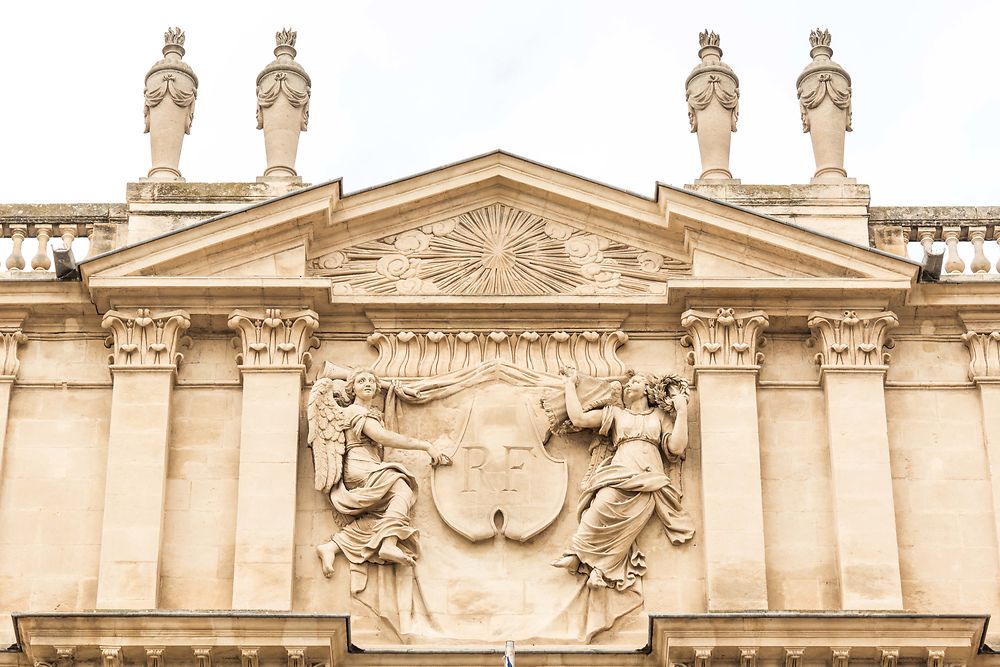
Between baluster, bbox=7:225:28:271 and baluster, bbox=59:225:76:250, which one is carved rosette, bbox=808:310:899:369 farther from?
baluster, bbox=7:225:28:271

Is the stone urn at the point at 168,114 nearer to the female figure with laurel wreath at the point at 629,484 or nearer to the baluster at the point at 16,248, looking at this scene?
the baluster at the point at 16,248

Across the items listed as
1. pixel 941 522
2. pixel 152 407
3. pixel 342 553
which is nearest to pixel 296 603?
pixel 342 553

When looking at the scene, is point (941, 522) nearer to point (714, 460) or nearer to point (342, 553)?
point (714, 460)

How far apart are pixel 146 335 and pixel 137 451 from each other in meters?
1.19

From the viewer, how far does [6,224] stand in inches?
906

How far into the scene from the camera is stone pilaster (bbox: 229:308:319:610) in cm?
2098

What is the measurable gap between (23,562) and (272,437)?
244cm

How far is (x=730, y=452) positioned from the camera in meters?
21.6

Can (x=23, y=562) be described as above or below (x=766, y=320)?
below

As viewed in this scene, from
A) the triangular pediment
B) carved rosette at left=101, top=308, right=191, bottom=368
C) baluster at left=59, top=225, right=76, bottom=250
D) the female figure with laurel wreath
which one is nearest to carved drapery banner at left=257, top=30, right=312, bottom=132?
the triangular pediment

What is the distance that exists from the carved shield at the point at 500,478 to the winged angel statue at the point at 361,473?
0.81ft

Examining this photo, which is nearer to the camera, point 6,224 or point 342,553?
point 342,553

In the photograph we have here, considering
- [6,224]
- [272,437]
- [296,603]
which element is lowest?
[296,603]

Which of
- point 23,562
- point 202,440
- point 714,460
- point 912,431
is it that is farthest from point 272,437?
point 912,431
